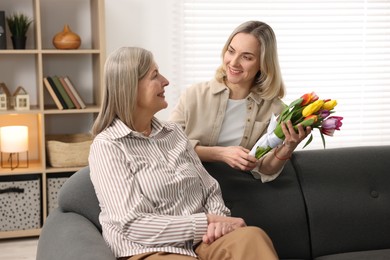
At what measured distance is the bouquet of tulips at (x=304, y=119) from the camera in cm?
244

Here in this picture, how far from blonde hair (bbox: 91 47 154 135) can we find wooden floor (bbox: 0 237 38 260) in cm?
179

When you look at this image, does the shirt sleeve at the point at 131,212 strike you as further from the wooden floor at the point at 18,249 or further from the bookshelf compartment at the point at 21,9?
the bookshelf compartment at the point at 21,9

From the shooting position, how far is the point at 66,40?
13.8 feet

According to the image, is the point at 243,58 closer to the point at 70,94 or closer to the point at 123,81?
the point at 123,81

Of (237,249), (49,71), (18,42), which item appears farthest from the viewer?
(49,71)

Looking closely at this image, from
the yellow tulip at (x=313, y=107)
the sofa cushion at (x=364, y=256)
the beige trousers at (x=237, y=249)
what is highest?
the yellow tulip at (x=313, y=107)

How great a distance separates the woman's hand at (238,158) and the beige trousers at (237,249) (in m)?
0.40

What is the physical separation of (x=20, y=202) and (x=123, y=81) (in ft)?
6.91

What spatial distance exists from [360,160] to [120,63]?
1.17 meters

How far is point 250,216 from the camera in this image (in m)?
2.69

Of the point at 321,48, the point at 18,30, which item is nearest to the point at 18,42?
the point at 18,30

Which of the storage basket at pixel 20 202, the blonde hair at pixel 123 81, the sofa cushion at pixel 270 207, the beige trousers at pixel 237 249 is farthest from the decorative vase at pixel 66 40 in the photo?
the beige trousers at pixel 237 249

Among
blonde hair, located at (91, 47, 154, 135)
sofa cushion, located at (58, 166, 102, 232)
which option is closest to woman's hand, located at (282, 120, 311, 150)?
blonde hair, located at (91, 47, 154, 135)

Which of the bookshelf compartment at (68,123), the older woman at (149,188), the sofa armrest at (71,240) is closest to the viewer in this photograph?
the sofa armrest at (71,240)
